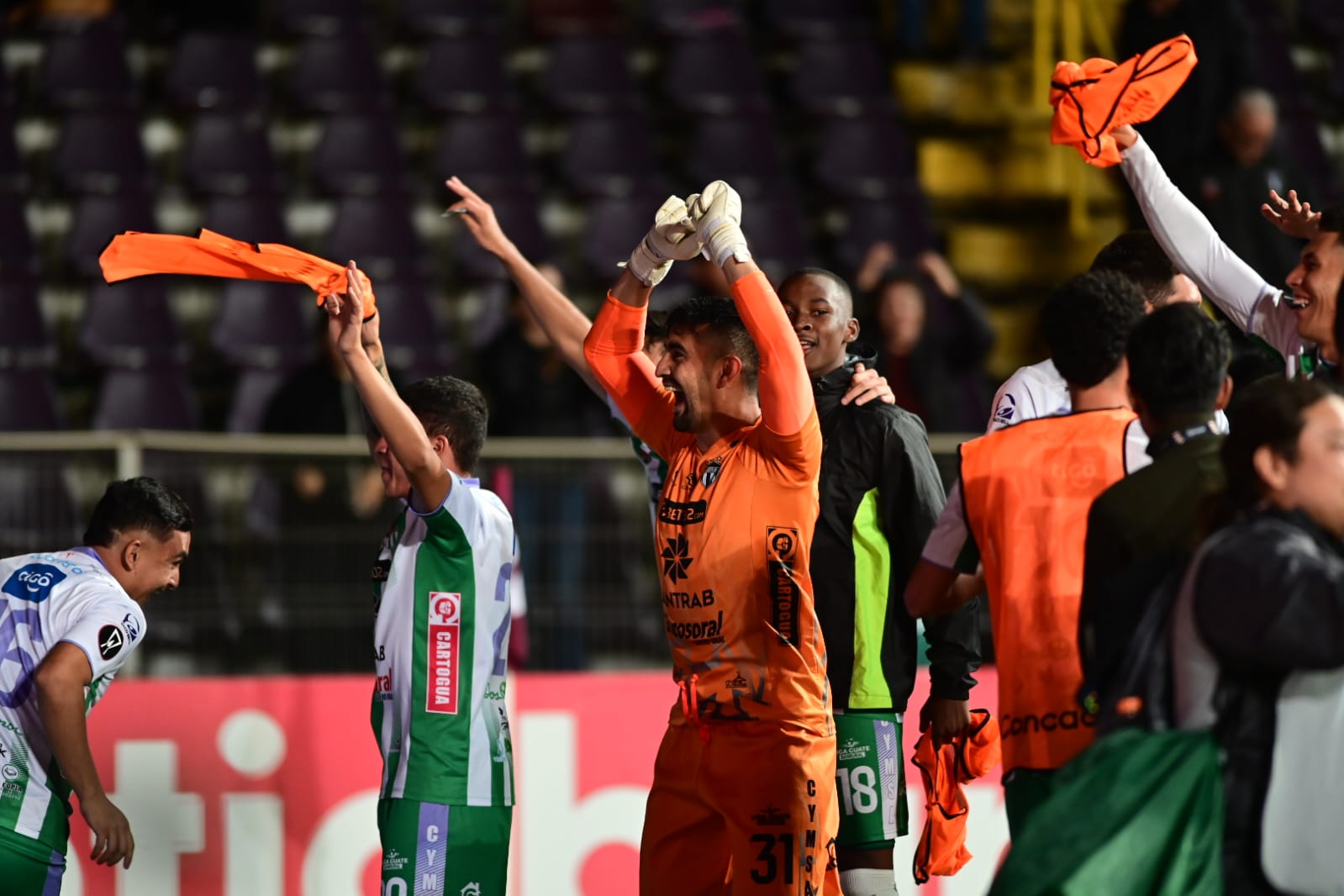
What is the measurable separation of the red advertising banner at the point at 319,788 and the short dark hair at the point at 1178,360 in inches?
144

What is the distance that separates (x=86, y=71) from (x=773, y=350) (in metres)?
8.46

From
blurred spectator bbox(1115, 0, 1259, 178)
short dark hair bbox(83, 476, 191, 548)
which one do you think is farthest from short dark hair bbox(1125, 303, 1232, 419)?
blurred spectator bbox(1115, 0, 1259, 178)

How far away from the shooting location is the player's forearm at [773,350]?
4.62 meters

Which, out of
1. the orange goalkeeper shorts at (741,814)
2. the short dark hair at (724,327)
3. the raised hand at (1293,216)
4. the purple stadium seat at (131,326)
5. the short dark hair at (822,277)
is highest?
the purple stadium seat at (131,326)

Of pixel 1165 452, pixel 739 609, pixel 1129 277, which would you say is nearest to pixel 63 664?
pixel 739 609

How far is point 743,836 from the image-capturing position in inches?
187

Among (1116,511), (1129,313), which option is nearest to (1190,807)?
(1116,511)

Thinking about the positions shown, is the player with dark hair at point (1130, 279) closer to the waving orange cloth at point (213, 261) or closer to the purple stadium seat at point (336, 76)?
the waving orange cloth at point (213, 261)

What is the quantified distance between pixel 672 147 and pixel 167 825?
256 inches

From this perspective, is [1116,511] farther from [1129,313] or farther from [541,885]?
[541,885]

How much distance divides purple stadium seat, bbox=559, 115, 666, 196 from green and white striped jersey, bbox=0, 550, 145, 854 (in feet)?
21.8

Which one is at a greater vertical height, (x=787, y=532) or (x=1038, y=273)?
(x=1038, y=273)

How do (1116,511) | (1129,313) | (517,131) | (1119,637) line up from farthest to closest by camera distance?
(517,131) → (1129,313) → (1116,511) → (1119,637)

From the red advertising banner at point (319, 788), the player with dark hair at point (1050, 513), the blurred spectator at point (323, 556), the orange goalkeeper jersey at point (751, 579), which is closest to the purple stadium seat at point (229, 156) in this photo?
the blurred spectator at point (323, 556)
